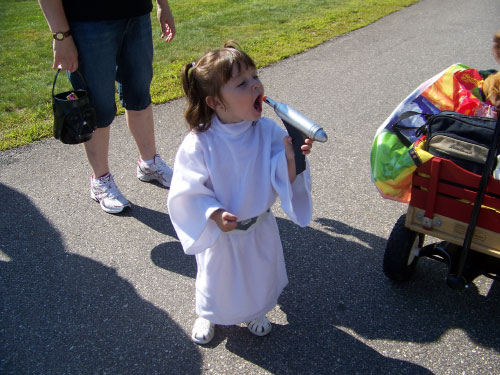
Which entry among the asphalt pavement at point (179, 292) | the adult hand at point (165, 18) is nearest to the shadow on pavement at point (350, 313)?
the asphalt pavement at point (179, 292)

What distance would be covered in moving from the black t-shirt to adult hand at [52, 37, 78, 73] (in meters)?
0.14

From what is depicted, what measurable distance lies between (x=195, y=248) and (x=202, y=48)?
17.0 ft

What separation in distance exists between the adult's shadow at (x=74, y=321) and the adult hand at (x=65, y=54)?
106 cm

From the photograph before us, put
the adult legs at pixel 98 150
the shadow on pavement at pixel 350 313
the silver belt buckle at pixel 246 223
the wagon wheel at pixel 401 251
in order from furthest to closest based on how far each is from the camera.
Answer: the adult legs at pixel 98 150 → the wagon wheel at pixel 401 251 → the shadow on pavement at pixel 350 313 → the silver belt buckle at pixel 246 223

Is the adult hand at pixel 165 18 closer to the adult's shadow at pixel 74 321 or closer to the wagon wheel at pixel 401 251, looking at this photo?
the adult's shadow at pixel 74 321

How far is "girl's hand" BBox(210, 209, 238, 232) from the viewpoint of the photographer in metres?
1.83

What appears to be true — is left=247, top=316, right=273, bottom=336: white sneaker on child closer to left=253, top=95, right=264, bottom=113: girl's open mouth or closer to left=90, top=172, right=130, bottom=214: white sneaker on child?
left=253, top=95, right=264, bottom=113: girl's open mouth

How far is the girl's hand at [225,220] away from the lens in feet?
6.01

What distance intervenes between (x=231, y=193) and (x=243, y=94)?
0.41 meters

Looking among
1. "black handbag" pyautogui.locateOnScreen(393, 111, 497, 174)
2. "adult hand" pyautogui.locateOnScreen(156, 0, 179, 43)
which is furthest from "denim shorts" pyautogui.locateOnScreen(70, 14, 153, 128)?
"black handbag" pyautogui.locateOnScreen(393, 111, 497, 174)

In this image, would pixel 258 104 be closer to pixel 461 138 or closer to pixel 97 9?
pixel 461 138

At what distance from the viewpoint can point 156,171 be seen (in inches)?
138

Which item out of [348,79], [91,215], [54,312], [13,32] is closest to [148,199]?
[91,215]

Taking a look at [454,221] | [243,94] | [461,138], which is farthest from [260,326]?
[461,138]
